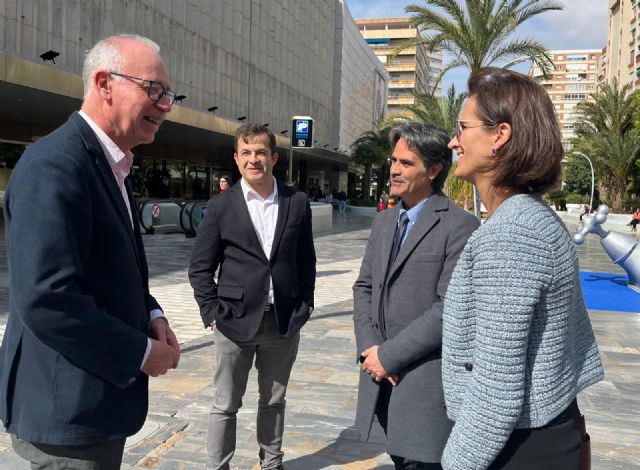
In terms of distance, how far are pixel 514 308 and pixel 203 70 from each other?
31.4 metres

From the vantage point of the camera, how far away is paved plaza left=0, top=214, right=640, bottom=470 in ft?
12.3


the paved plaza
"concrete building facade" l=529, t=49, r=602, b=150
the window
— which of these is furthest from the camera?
"concrete building facade" l=529, t=49, r=602, b=150

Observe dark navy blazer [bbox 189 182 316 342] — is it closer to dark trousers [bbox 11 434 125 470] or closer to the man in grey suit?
the man in grey suit

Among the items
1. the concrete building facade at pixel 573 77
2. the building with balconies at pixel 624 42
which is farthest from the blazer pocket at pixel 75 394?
the concrete building facade at pixel 573 77

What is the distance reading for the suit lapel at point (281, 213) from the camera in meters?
3.35

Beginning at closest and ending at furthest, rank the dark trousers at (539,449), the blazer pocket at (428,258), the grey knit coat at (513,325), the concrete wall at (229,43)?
the grey knit coat at (513,325)
the dark trousers at (539,449)
the blazer pocket at (428,258)
the concrete wall at (229,43)

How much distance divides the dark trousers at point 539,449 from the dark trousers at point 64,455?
113cm

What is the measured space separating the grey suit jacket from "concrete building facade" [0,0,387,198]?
51.7ft

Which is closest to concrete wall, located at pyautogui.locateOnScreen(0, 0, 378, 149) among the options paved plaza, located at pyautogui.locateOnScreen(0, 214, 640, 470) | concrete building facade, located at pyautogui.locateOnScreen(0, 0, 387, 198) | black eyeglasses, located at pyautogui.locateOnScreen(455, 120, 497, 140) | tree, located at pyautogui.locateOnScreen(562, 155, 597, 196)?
concrete building facade, located at pyautogui.locateOnScreen(0, 0, 387, 198)

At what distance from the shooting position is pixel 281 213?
3414 mm

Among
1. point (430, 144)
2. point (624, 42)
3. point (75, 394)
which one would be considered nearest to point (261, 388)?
point (430, 144)

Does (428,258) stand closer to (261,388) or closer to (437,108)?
(261,388)

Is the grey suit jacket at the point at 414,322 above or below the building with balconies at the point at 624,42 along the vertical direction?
below

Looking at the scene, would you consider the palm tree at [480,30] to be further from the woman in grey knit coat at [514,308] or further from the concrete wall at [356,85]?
the concrete wall at [356,85]
